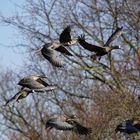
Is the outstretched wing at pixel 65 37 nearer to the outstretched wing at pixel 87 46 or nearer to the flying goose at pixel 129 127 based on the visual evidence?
the outstretched wing at pixel 87 46

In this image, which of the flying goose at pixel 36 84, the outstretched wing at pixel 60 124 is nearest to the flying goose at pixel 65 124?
the outstretched wing at pixel 60 124

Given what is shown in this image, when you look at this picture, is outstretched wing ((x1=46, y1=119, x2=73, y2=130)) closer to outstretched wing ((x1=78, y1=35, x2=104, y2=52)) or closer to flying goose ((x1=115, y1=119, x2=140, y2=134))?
flying goose ((x1=115, y1=119, x2=140, y2=134))

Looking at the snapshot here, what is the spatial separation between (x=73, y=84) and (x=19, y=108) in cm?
575

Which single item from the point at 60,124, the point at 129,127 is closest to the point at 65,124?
the point at 60,124

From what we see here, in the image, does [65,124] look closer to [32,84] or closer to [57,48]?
[32,84]

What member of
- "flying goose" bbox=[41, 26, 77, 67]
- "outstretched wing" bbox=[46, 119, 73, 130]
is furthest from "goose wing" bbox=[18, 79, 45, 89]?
"outstretched wing" bbox=[46, 119, 73, 130]

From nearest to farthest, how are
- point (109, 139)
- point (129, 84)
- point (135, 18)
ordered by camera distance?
point (109, 139) < point (129, 84) < point (135, 18)

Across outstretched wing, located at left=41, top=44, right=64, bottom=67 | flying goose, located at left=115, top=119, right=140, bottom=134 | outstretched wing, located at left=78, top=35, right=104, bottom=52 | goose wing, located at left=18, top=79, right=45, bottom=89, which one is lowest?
flying goose, located at left=115, top=119, right=140, bottom=134

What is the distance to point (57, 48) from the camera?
4.60 meters

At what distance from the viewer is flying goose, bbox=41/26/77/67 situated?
4.61 metres

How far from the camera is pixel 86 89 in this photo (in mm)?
14953

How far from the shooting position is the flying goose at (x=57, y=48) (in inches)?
181

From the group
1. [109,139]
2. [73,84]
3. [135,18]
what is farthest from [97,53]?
[73,84]

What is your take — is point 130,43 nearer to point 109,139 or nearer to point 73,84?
point 73,84
